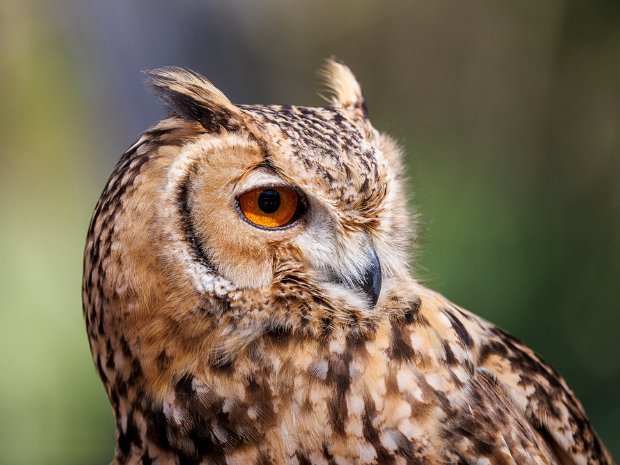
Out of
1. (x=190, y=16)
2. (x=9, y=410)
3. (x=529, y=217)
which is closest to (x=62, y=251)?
(x=9, y=410)

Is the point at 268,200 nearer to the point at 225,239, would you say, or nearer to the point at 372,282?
the point at 225,239

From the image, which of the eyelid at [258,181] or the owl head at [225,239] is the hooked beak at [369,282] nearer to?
the owl head at [225,239]

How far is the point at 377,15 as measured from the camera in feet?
18.0

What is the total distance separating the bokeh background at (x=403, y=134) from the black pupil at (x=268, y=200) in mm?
1594

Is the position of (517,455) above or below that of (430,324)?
below

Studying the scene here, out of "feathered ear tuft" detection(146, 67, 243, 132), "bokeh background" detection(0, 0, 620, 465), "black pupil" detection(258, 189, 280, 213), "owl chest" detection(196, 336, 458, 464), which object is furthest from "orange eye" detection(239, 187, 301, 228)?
"bokeh background" detection(0, 0, 620, 465)

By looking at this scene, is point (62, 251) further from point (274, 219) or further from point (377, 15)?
point (274, 219)

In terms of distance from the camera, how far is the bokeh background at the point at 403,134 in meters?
3.54

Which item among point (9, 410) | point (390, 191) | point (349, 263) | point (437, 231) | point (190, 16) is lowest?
point (9, 410)

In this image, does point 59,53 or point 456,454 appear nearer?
point 456,454

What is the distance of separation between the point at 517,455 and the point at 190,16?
184 inches

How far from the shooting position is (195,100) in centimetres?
126

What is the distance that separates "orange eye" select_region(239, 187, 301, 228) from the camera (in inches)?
47.4

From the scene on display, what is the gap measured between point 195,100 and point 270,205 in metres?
0.24
